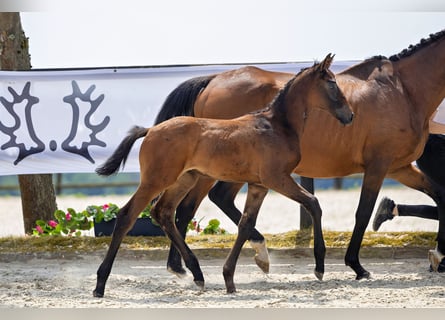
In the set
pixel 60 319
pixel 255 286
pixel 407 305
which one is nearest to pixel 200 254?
pixel 255 286

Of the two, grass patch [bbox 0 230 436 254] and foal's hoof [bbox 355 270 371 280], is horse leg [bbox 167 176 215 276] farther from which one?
foal's hoof [bbox 355 270 371 280]

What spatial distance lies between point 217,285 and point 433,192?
7.31 feet

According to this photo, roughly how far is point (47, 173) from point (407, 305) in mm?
4326

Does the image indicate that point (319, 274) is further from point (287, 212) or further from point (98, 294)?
point (287, 212)

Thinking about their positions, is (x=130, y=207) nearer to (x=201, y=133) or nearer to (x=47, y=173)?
(x=201, y=133)

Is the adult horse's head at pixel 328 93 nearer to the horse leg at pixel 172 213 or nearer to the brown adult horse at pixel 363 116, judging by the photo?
the brown adult horse at pixel 363 116

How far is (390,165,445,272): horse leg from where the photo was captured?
25.2ft

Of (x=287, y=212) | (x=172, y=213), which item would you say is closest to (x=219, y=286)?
(x=172, y=213)

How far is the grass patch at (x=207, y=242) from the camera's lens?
8375mm

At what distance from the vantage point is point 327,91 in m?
6.88

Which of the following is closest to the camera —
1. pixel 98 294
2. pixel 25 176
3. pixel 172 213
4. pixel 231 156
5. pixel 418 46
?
pixel 98 294

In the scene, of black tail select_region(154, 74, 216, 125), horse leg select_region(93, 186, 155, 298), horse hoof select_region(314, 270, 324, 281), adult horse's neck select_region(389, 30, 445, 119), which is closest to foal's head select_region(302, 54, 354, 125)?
adult horse's neck select_region(389, 30, 445, 119)

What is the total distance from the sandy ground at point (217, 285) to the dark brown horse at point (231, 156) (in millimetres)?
290

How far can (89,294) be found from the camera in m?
6.60
